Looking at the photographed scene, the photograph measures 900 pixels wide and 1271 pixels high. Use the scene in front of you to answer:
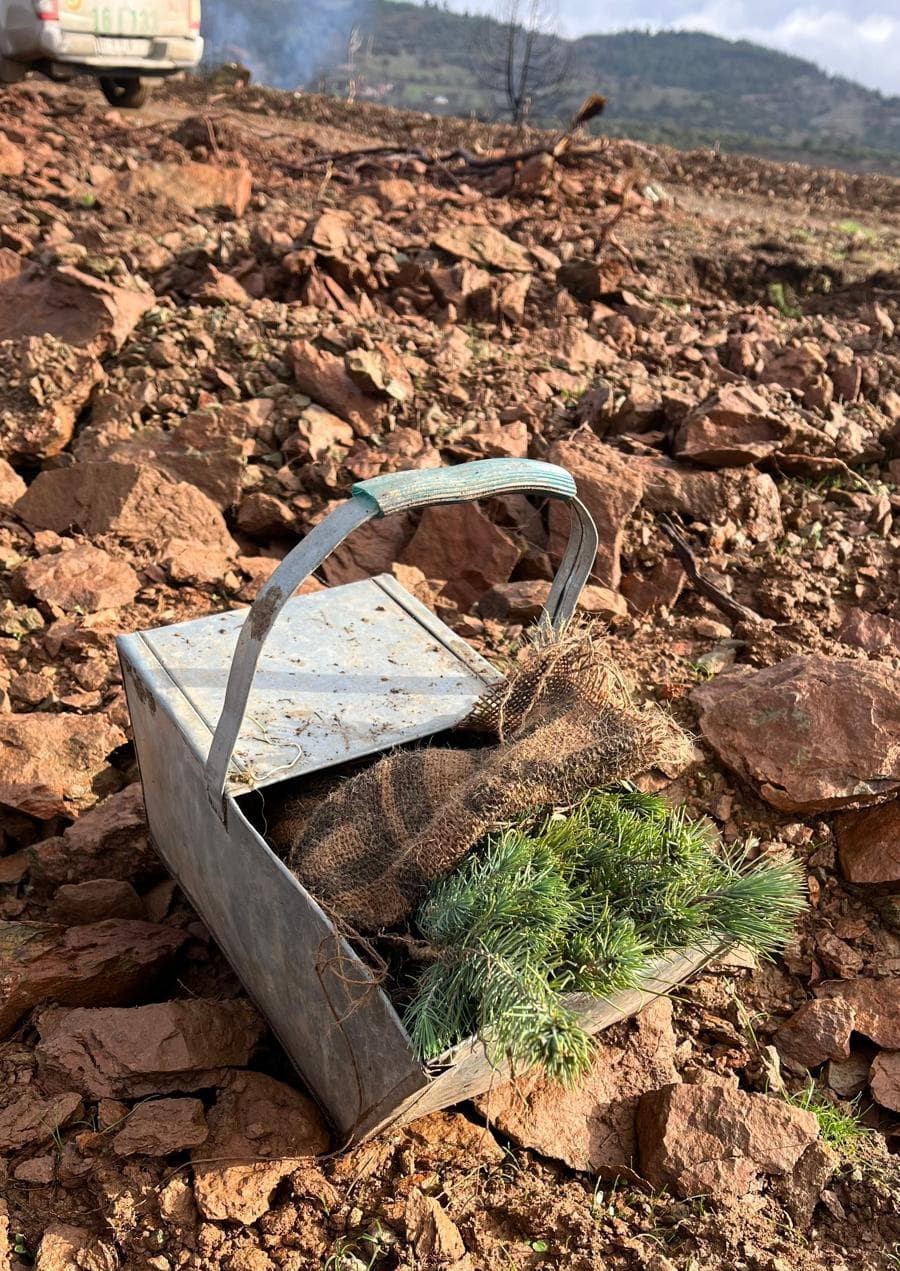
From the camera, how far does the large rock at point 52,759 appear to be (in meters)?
2.87

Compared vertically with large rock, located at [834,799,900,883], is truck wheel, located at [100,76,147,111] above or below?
above

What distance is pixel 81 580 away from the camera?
3529 mm

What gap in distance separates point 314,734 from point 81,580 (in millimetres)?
1650

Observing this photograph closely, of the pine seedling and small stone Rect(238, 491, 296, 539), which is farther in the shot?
small stone Rect(238, 491, 296, 539)

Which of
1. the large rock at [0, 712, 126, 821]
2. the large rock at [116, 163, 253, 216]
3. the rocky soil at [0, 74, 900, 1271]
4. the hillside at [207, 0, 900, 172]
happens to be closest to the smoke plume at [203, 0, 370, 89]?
the hillside at [207, 0, 900, 172]

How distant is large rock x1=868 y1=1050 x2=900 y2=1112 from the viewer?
2.40m

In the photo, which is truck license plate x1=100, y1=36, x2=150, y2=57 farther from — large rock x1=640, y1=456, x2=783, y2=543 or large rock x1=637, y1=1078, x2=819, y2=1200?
large rock x1=637, y1=1078, x2=819, y2=1200

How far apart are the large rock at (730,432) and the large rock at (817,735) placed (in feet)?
4.97

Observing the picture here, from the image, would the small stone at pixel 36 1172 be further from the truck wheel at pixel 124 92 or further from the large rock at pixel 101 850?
the truck wheel at pixel 124 92

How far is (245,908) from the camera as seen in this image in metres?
2.13

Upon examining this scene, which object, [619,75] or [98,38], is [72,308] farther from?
[619,75]

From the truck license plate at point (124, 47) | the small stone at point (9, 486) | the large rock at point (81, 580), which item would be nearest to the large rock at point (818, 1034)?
the large rock at point (81, 580)

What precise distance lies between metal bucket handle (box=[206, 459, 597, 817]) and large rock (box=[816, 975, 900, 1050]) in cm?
145

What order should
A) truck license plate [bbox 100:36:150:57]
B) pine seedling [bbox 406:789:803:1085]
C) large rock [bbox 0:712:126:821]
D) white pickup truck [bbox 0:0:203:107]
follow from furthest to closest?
truck license plate [bbox 100:36:150:57] → white pickup truck [bbox 0:0:203:107] → large rock [bbox 0:712:126:821] → pine seedling [bbox 406:789:803:1085]
